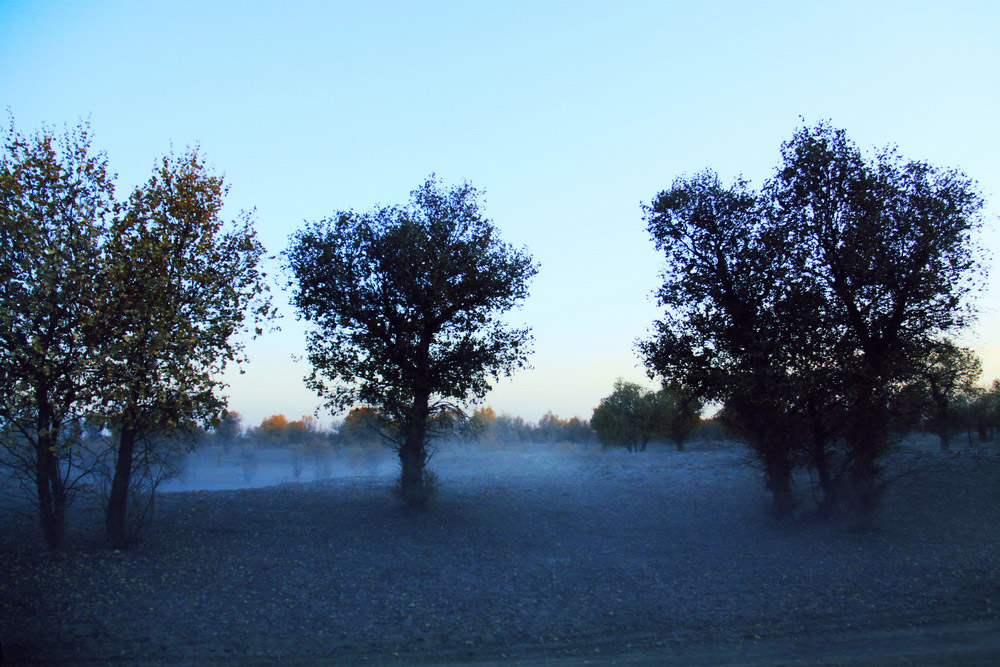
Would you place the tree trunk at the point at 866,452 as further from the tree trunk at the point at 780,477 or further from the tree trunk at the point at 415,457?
the tree trunk at the point at 415,457

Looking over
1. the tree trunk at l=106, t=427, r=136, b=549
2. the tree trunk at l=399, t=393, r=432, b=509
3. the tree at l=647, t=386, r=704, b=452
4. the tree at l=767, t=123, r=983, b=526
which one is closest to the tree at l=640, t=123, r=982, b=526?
the tree at l=767, t=123, r=983, b=526

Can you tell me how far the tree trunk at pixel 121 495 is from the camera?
1228 cm

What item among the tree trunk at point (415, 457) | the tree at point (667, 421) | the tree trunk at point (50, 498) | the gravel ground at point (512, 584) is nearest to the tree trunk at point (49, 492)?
the tree trunk at point (50, 498)

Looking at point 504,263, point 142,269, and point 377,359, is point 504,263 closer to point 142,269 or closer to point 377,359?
point 377,359

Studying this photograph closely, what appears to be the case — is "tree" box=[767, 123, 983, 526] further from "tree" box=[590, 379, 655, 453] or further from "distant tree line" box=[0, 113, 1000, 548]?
"tree" box=[590, 379, 655, 453]

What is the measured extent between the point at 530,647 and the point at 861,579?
6373mm

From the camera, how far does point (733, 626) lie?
866 centimetres

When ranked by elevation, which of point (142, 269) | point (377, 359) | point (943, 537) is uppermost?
point (142, 269)

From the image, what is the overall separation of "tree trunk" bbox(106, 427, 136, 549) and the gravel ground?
0.42 m

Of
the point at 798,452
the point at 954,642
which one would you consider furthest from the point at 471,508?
the point at 954,642

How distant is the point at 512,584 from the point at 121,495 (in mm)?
8112

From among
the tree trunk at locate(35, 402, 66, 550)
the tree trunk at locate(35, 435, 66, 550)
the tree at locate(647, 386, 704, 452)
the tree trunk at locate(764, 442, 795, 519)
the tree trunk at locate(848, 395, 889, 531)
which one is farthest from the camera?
the tree at locate(647, 386, 704, 452)

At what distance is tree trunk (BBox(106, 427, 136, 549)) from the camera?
1228cm

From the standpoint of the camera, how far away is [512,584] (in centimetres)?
1074
